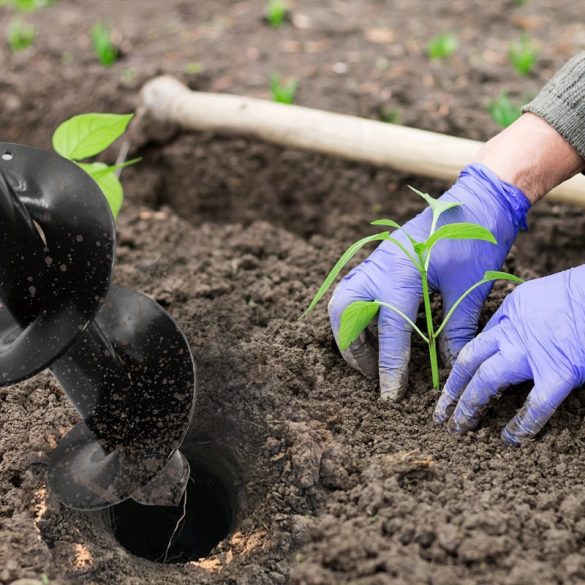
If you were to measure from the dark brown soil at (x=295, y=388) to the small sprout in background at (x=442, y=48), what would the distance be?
0.20 feet

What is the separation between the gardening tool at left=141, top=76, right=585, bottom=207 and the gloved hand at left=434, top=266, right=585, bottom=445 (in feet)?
2.21

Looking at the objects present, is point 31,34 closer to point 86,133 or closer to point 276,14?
point 276,14

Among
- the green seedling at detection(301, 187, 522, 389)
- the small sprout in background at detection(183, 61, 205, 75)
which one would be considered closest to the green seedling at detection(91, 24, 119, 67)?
the small sprout in background at detection(183, 61, 205, 75)

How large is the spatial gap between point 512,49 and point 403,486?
282 centimetres

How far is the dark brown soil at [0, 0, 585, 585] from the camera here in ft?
4.94

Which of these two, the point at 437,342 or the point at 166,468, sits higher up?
the point at 437,342

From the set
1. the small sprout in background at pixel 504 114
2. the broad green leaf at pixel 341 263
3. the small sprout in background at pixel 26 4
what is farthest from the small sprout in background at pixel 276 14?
the broad green leaf at pixel 341 263

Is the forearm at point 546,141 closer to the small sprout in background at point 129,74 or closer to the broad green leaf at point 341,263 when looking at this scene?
the broad green leaf at point 341,263

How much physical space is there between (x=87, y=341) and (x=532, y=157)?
1336mm

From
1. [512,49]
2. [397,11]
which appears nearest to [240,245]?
[512,49]

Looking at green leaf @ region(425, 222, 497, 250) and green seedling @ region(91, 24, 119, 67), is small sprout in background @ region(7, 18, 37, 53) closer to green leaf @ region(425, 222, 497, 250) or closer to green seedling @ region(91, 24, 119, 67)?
green seedling @ region(91, 24, 119, 67)

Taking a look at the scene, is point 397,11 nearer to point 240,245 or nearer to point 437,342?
point 240,245

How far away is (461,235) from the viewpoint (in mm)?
1724

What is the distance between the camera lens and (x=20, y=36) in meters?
4.13
